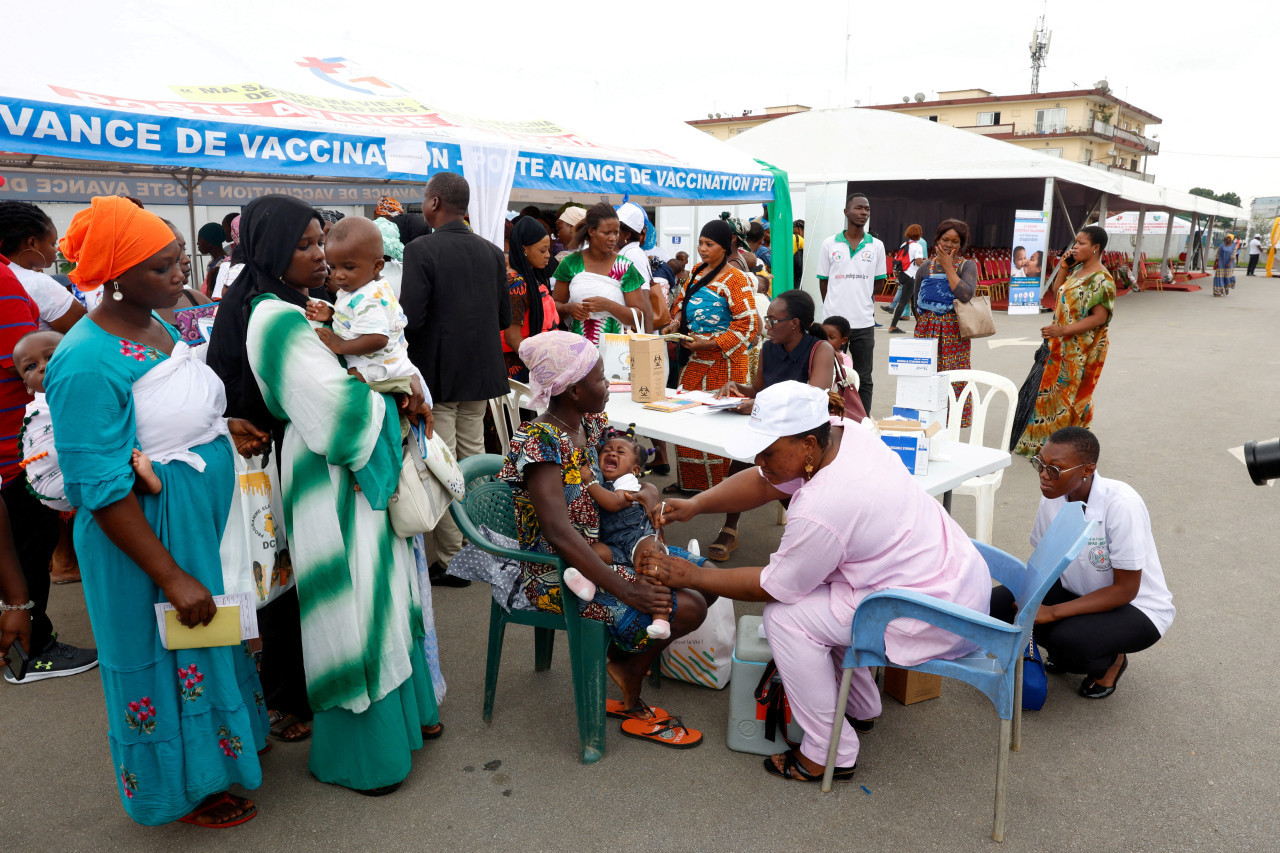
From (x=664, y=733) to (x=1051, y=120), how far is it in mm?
52550

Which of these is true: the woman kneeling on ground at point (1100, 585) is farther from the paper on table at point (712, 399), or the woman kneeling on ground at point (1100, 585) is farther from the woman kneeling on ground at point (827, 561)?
the paper on table at point (712, 399)

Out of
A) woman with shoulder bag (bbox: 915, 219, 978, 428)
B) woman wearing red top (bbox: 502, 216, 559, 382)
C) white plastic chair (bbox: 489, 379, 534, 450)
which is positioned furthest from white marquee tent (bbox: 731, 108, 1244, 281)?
white plastic chair (bbox: 489, 379, 534, 450)

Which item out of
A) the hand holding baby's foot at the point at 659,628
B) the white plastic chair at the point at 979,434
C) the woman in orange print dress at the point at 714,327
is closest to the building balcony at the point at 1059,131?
the white plastic chair at the point at 979,434

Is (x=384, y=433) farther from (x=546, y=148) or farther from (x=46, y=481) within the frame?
(x=546, y=148)

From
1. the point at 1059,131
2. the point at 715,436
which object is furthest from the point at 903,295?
the point at 1059,131

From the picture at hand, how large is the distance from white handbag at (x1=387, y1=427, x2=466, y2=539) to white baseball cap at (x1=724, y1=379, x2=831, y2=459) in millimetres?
1019

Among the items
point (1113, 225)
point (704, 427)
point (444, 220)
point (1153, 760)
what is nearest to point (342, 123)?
point (444, 220)

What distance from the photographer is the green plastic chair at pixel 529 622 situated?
273 cm

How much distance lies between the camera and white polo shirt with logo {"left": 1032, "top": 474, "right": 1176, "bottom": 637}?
117 inches

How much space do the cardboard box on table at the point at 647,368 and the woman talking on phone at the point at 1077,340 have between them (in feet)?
11.7

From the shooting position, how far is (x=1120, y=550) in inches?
118

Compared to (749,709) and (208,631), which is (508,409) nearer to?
(749,709)

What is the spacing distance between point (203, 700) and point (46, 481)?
29.6 inches

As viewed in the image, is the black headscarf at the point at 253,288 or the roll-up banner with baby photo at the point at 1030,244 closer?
the black headscarf at the point at 253,288
